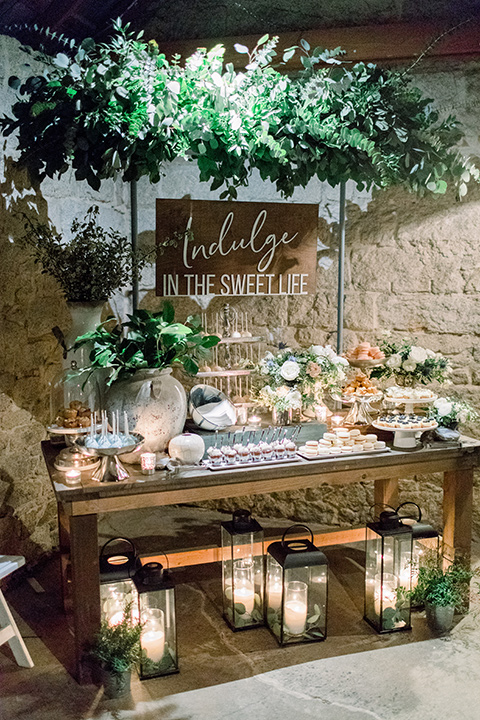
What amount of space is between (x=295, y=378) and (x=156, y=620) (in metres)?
1.46

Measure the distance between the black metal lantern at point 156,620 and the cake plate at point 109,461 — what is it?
464 millimetres

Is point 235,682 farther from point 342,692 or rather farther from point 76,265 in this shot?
point 76,265

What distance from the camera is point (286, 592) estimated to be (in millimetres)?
3471

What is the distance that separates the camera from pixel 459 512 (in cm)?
379

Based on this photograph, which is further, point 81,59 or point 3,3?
point 3,3

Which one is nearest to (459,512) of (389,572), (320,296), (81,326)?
(389,572)

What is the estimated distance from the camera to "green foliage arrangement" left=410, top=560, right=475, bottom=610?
3.60 meters

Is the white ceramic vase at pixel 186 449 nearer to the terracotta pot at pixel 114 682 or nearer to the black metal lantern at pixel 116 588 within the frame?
the black metal lantern at pixel 116 588

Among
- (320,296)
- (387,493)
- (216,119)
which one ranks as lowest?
(387,493)

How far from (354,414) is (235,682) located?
1.63 m

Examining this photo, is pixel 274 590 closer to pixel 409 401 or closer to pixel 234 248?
pixel 409 401

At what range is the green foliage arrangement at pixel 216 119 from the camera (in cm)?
327

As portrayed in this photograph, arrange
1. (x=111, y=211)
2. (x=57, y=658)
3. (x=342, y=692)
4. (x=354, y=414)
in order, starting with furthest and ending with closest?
(x=111, y=211), (x=354, y=414), (x=57, y=658), (x=342, y=692)

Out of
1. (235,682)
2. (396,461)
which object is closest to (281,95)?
(396,461)
